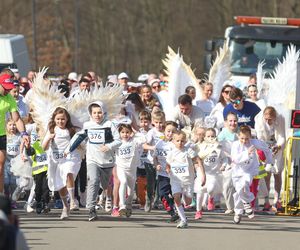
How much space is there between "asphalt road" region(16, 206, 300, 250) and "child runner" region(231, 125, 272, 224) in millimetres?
231

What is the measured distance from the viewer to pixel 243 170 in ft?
58.3

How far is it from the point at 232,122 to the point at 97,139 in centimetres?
220

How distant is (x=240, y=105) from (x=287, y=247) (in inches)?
178

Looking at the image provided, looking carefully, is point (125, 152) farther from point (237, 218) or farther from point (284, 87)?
point (284, 87)

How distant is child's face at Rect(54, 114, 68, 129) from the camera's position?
698 inches

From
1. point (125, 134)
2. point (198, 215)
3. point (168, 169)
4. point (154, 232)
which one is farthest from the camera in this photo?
point (198, 215)

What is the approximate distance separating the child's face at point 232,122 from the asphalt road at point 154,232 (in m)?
1.19

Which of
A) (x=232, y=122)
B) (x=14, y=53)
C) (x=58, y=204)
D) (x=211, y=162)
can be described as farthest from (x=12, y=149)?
(x=14, y=53)

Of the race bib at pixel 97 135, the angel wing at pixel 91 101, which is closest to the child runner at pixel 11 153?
the angel wing at pixel 91 101

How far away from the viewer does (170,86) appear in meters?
23.9

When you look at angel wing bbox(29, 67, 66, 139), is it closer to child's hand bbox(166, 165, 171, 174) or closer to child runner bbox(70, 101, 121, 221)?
child runner bbox(70, 101, 121, 221)

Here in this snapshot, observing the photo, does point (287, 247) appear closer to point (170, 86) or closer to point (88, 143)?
point (88, 143)

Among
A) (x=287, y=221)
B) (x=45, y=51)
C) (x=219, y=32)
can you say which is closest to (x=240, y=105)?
(x=287, y=221)

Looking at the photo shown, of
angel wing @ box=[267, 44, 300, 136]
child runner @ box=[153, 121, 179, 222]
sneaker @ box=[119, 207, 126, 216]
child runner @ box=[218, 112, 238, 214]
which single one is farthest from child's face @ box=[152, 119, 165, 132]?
angel wing @ box=[267, 44, 300, 136]
